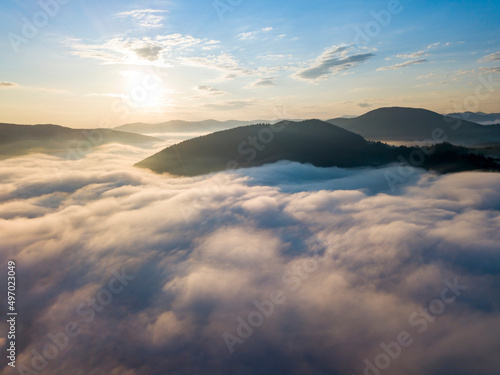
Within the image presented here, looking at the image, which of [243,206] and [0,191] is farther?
[0,191]

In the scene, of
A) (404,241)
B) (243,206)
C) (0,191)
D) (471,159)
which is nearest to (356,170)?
(471,159)

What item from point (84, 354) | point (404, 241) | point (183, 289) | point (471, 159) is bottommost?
point (84, 354)

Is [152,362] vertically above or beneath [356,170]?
beneath

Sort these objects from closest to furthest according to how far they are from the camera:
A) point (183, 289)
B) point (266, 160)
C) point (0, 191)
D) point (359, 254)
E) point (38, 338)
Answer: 1. point (38, 338)
2. point (183, 289)
3. point (359, 254)
4. point (0, 191)
5. point (266, 160)

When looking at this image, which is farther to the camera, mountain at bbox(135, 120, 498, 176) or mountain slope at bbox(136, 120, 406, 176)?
mountain slope at bbox(136, 120, 406, 176)

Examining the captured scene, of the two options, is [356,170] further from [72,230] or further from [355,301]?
[72,230]

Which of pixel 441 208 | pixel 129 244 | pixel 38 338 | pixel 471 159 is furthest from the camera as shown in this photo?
pixel 471 159

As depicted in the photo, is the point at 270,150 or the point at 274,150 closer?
the point at 274,150

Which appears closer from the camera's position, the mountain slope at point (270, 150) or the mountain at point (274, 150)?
the mountain at point (274, 150)
